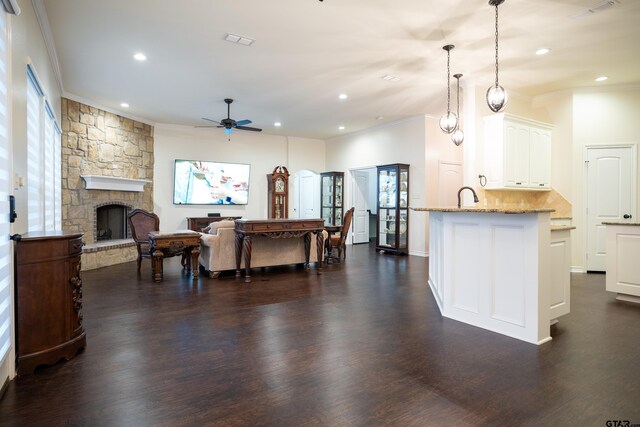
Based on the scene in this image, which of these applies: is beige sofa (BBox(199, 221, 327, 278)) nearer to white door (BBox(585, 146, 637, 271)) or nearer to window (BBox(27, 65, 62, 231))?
window (BBox(27, 65, 62, 231))

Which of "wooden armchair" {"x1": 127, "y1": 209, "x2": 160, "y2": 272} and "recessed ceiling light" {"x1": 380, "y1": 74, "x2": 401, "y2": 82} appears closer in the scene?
"recessed ceiling light" {"x1": 380, "y1": 74, "x2": 401, "y2": 82}

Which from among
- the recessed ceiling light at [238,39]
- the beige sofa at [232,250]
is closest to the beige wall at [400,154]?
the beige sofa at [232,250]

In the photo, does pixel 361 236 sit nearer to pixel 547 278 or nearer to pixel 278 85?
pixel 278 85

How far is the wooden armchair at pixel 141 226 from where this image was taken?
577 cm

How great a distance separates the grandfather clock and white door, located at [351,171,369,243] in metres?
1.93

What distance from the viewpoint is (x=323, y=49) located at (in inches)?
171

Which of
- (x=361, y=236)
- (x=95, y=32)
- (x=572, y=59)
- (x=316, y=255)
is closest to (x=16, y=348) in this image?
(x=95, y=32)

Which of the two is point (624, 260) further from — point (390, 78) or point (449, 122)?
point (390, 78)

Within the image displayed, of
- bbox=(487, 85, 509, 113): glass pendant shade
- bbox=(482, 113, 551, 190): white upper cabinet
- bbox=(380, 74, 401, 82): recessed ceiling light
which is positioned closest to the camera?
bbox=(487, 85, 509, 113): glass pendant shade

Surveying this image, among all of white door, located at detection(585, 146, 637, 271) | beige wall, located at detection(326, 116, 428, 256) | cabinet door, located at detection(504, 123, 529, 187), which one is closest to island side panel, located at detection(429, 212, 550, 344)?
cabinet door, located at detection(504, 123, 529, 187)

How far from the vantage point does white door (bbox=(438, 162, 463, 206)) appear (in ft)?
25.8

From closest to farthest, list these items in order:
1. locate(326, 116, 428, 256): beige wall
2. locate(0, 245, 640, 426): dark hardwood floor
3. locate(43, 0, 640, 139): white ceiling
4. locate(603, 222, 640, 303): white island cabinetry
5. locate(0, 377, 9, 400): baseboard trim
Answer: locate(0, 245, 640, 426): dark hardwood floor
locate(0, 377, 9, 400): baseboard trim
locate(43, 0, 640, 139): white ceiling
locate(603, 222, 640, 303): white island cabinetry
locate(326, 116, 428, 256): beige wall

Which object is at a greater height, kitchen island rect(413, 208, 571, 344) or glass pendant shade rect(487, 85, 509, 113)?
glass pendant shade rect(487, 85, 509, 113)

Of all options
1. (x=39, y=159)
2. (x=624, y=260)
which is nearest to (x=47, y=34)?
(x=39, y=159)
